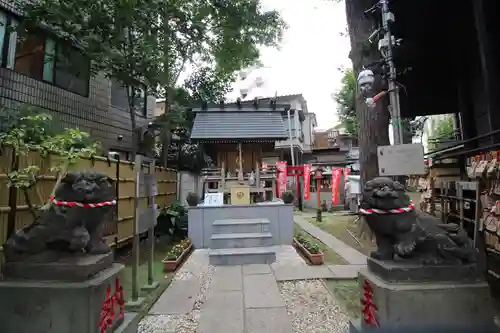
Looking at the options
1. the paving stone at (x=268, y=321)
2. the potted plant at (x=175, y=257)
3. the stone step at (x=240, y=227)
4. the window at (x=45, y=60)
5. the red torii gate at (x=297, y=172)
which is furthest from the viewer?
the red torii gate at (x=297, y=172)

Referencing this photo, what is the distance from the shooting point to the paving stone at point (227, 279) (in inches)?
193

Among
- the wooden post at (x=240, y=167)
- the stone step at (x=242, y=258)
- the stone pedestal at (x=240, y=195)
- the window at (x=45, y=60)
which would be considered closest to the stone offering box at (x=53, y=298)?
the stone step at (x=242, y=258)

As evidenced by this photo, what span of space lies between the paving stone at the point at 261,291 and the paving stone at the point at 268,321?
19cm

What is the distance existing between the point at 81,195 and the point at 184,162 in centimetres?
1295

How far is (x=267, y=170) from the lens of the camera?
11.9 m

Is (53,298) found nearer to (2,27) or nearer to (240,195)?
(240,195)

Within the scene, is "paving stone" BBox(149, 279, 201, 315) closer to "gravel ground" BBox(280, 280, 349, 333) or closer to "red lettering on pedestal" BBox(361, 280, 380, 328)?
"gravel ground" BBox(280, 280, 349, 333)

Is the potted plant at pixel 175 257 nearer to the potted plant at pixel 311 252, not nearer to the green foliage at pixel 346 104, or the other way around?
the potted plant at pixel 311 252

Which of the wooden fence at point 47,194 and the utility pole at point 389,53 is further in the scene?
the utility pole at point 389,53

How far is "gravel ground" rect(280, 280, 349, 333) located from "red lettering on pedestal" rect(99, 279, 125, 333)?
191cm

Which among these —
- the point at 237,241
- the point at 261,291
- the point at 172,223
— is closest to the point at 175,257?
the point at 237,241

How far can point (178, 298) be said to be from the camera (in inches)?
176

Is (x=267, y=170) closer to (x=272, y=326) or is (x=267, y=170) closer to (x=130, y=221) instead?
(x=130, y=221)

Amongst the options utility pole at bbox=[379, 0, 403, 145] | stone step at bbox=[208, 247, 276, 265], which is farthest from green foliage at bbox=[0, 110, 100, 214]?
utility pole at bbox=[379, 0, 403, 145]
